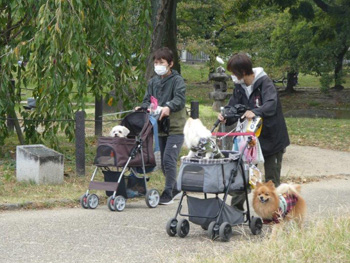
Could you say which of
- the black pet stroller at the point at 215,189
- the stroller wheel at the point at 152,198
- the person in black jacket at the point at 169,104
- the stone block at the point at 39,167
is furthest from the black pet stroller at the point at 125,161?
the black pet stroller at the point at 215,189

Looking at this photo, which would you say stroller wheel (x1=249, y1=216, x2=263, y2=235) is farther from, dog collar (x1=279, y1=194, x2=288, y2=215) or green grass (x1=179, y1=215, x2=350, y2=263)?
green grass (x1=179, y1=215, x2=350, y2=263)

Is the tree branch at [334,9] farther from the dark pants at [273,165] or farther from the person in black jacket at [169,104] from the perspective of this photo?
the dark pants at [273,165]

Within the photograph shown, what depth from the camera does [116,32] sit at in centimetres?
1226

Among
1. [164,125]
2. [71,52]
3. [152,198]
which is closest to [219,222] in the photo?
[152,198]

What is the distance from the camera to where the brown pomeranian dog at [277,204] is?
671 cm

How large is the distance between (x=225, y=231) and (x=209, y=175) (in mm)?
526

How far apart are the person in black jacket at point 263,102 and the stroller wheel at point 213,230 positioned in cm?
102

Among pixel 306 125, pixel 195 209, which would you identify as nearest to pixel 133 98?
pixel 195 209

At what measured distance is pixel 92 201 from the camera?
8.46 metres

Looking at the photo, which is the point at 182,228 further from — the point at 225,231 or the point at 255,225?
the point at 255,225

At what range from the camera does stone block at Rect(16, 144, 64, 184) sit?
9.70m

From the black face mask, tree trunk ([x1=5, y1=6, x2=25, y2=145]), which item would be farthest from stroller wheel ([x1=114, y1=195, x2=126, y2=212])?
tree trunk ([x1=5, y1=6, x2=25, y2=145])

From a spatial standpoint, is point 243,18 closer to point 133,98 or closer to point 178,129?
point 133,98

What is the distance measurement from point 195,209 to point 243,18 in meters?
19.2
